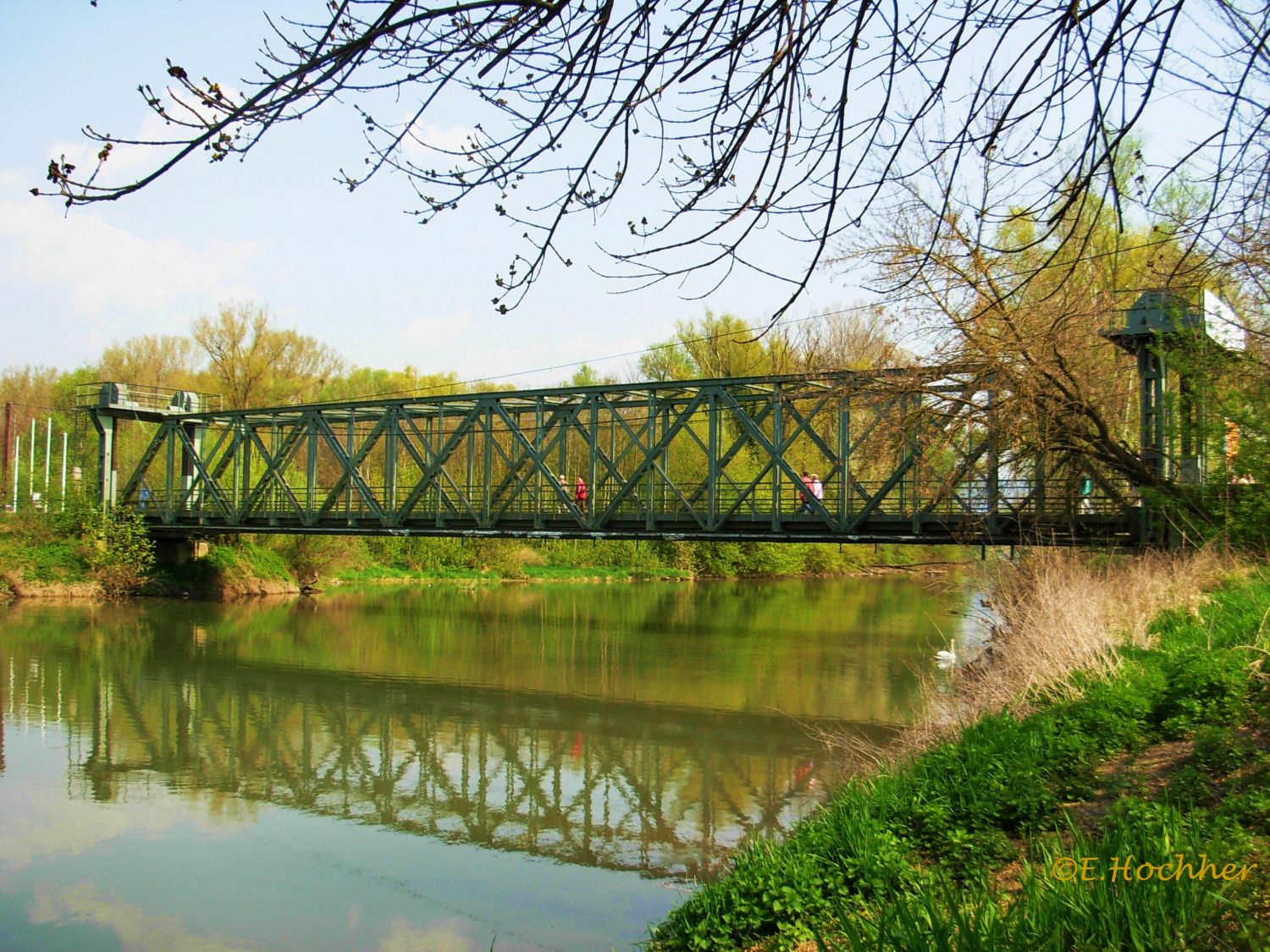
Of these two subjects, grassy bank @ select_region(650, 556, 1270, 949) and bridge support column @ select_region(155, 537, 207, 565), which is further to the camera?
bridge support column @ select_region(155, 537, 207, 565)

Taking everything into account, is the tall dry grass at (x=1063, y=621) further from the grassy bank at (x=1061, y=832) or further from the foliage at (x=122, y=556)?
the foliage at (x=122, y=556)

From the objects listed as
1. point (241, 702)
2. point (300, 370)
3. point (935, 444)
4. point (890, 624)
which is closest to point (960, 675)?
point (935, 444)

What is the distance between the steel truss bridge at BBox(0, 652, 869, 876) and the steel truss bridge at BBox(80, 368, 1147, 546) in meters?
6.33

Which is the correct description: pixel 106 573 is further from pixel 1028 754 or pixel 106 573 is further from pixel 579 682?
pixel 1028 754

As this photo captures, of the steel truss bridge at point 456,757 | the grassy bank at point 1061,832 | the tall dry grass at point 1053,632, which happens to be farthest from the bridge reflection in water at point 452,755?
the grassy bank at point 1061,832

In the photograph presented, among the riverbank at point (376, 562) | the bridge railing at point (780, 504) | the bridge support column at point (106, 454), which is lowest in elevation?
the riverbank at point (376, 562)

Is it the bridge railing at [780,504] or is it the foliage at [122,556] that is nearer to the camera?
the bridge railing at [780,504]

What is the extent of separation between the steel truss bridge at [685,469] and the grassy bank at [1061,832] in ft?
31.2

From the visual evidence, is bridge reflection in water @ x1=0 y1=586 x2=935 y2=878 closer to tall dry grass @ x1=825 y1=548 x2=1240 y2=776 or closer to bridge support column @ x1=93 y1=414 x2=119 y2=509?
tall dry grass @ x1=825 y1=548 x2=1240 y2=776

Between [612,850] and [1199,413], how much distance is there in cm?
1228

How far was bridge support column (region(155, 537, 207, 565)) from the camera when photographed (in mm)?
38406

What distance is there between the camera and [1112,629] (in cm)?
1180

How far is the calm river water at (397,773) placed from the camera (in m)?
9.07

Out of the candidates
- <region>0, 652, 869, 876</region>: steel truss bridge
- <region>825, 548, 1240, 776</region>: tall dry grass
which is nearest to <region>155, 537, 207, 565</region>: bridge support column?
<region>0, 652, 869, 876</region>: steel truss bridge
